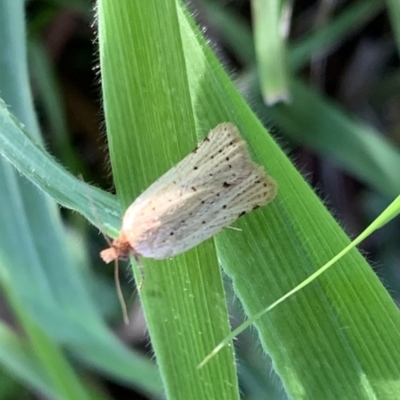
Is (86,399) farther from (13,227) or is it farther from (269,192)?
(269,192)

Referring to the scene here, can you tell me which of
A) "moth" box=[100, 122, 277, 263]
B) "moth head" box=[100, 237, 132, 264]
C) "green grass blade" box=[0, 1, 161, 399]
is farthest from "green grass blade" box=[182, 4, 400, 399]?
"green grass blade" box=[0, 1, 161, 399]

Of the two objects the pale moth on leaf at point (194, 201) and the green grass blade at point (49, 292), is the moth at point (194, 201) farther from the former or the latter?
the green grass blade at point (49, 292)

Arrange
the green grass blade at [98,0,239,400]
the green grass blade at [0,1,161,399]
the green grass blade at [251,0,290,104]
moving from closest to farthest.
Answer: the green grass blade at [98,0,239,400], the green grass blade at [0,1,161,399], the green grass blade at [251,0,290,104]

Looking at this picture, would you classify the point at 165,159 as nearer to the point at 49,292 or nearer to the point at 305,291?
the point at 305,291

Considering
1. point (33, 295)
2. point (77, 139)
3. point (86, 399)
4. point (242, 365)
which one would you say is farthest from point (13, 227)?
point (77, 139)

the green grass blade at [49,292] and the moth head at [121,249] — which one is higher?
the moth head at [121,249]

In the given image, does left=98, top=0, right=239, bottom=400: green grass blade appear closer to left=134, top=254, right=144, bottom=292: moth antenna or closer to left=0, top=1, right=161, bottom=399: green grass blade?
left=134, top=254, right=144, bottom=292: moth antenna

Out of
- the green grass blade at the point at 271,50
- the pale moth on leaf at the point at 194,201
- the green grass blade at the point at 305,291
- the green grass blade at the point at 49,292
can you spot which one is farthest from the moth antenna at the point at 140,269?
the green grass blade at the point at 271,50

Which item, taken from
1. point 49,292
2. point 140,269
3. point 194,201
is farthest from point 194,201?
point 49,292

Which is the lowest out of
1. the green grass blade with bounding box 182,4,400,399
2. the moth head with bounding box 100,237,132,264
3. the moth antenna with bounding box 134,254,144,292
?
the green grass blade with bounding box 182,4,400,399
